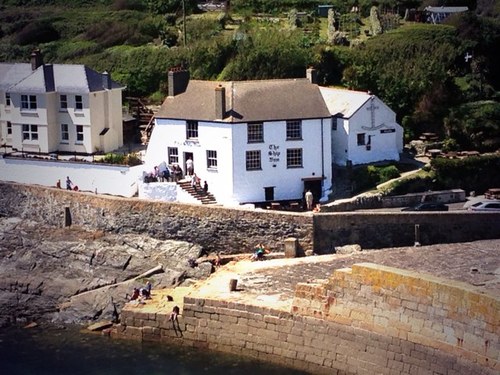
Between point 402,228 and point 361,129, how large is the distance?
24.0 feet

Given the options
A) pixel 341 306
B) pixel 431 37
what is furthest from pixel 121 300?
pixel 431 37

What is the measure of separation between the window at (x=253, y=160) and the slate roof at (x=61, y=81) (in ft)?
30.0

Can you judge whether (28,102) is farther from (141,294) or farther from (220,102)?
(141,294)

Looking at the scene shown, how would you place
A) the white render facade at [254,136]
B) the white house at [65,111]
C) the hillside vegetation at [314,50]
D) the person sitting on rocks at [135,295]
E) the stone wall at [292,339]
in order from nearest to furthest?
the stone wall at [292,339]
the person sitting on rocks at [135,295]
the white render facade at [254,136]
the white house at [65,111]
the hillside vegetation at [314,50]

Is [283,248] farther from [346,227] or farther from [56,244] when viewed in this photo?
[56,244]

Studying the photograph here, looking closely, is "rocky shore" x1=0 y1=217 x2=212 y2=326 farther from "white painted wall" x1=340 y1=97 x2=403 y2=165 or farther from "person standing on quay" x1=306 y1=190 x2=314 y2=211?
"white painted wall" x1=340 y1=97 x2=403 y2=165

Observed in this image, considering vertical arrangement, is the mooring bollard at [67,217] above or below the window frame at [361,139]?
below

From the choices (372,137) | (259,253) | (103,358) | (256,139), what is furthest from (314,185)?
(103,358)

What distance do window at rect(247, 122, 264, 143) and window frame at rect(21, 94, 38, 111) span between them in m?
11.0

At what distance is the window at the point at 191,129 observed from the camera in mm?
49719

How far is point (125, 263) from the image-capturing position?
45.8m

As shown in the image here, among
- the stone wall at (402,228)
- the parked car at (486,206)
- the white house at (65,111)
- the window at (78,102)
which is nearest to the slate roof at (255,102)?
the white house at (65,111)

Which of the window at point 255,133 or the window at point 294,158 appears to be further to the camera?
the window at point 294,158

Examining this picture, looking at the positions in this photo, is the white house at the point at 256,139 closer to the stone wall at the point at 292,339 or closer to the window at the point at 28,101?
the window at the point at 28,101
